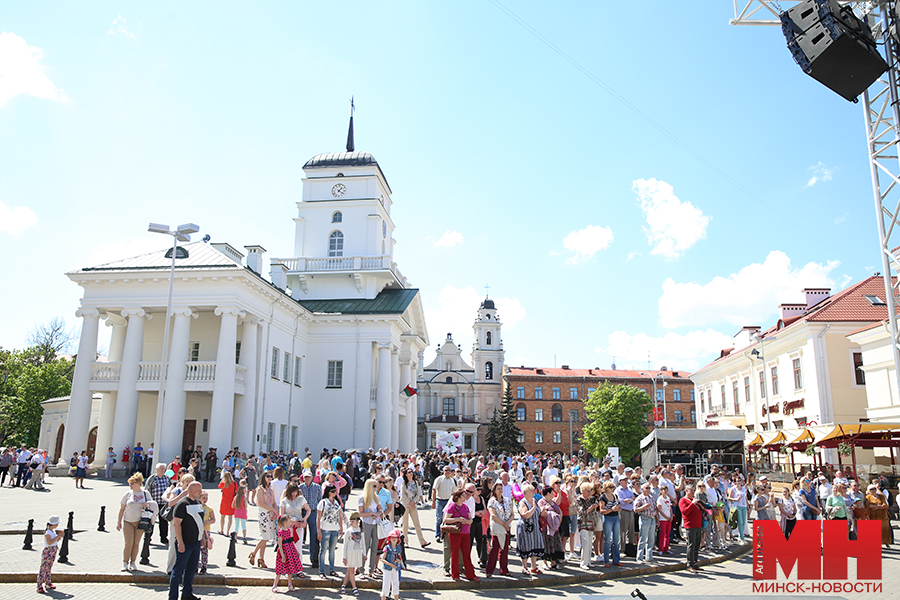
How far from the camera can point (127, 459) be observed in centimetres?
2778

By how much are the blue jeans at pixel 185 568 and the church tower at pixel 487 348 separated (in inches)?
3371

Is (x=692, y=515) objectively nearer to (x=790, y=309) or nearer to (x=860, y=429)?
(x=860, y=429)

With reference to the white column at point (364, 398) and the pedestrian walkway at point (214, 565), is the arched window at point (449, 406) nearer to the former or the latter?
the white column at point (364, 398)

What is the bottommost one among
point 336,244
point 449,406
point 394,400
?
point 394,400

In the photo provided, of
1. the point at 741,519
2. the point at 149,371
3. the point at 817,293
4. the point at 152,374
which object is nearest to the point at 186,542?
the point at 741,519

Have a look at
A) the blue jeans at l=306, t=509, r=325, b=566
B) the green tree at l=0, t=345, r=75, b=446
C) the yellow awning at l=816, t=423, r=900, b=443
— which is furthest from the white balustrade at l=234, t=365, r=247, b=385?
the green tree at l=0, t=345, r=75, b=446

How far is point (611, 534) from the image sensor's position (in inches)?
512

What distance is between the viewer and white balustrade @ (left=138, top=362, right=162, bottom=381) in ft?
96.9

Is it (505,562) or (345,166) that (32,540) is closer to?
(505,562)

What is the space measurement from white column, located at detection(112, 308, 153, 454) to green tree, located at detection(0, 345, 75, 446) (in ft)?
83.8

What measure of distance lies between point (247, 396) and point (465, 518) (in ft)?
72.0

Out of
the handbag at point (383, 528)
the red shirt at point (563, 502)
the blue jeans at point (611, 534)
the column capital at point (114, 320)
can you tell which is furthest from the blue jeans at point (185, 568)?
the column capital at point (114, 320)

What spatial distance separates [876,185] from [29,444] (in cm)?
5719

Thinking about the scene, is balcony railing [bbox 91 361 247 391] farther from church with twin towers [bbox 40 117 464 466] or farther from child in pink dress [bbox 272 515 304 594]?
child in pink dress [bbox 272 515 304 594]
